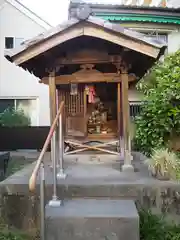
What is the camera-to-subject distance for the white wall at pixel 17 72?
38.5 feet

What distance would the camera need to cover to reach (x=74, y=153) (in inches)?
242

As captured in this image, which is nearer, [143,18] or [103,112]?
[103,112]

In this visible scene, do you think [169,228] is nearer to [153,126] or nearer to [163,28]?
[153,126]

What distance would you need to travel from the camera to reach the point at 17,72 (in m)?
11.8

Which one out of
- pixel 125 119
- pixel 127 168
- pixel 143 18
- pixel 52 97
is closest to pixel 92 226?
pixel 127 168

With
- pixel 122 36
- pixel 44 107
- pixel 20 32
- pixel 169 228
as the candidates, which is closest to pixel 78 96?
pixel 122 36

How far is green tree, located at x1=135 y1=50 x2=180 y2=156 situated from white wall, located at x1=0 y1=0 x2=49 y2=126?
16.0 ft

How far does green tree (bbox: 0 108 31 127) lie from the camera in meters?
11.6

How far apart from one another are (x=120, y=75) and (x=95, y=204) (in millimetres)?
2491

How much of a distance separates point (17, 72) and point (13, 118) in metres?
2.01

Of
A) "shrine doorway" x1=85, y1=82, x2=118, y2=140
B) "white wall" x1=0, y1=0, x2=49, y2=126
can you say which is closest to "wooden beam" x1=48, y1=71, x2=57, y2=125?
"shrine doorway" x1=85, y1=82, x2=118, y2=140

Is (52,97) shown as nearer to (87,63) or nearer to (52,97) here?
(52,97)

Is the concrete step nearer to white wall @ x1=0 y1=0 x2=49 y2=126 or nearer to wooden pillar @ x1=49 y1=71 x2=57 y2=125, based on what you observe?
wooden pillar @ x1=49 y1=71 x2=57 y2=125

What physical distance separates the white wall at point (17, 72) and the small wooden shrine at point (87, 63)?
5288mm
